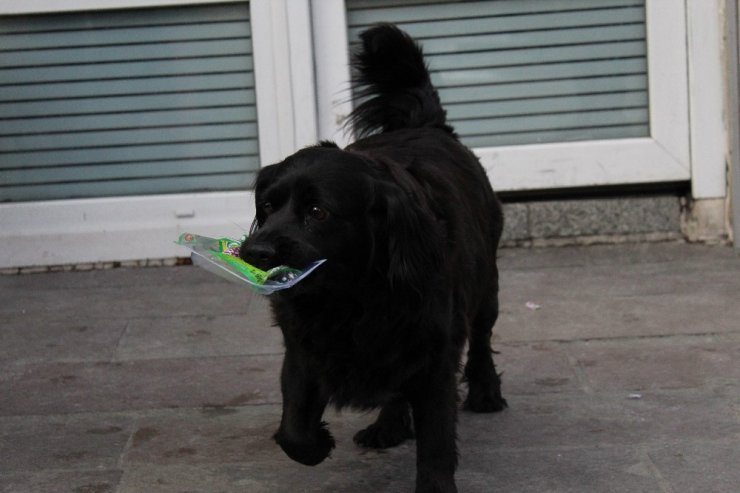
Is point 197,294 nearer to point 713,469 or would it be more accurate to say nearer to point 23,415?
point 23,415

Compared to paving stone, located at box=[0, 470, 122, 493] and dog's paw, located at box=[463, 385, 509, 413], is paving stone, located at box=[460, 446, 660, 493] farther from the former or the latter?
paving stone, located at box=[0, 470, 122, 493]

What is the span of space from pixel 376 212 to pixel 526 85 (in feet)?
12.7

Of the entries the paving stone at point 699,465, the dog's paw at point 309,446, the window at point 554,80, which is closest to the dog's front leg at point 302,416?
the dog's paw at point 309,446

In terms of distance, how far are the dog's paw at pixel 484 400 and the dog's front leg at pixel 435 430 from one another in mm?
838

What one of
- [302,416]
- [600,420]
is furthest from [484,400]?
[302,416]

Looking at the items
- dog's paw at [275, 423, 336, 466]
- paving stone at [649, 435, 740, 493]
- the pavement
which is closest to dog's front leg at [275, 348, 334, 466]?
dog's paw at [275, 423, 336, 466]

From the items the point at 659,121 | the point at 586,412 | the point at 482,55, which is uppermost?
the point at 482,55

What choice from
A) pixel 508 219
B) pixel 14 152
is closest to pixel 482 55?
pixel 508 219

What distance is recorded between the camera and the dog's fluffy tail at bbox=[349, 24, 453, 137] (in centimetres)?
461

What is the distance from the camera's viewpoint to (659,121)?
267 inches

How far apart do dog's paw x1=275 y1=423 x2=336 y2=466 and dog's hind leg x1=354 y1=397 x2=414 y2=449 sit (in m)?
0.41

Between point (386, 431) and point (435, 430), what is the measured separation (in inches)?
21.8

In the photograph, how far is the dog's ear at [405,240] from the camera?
3205 mm

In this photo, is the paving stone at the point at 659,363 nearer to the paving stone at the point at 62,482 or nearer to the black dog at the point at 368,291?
the black dog at the point at 368,291
